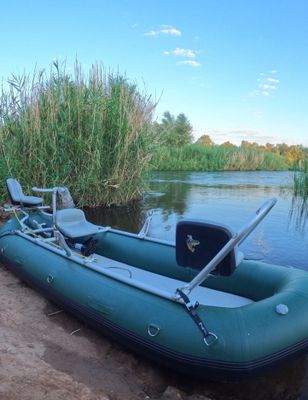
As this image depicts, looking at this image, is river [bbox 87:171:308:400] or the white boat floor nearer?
river [bbox 87:171:308:400]

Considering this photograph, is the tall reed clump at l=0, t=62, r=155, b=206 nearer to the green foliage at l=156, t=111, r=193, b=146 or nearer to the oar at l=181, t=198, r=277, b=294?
the oar at l=181, t=198, r=277, b=294

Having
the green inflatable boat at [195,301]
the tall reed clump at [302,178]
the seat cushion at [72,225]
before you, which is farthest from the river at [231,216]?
the seat cushion at [72,225]

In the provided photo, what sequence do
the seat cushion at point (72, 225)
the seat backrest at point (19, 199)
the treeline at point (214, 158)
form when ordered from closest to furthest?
the seat cushion at point (72, 225), the seat backrest at point (19, 199), the treeline at point (214, 158)

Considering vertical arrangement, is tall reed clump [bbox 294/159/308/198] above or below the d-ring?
above

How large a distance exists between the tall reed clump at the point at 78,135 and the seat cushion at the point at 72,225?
8.78 ft

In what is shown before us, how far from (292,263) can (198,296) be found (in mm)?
2040

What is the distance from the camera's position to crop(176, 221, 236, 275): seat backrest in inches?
90.0

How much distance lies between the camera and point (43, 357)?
2.37 metres

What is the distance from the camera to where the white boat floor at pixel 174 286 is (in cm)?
313

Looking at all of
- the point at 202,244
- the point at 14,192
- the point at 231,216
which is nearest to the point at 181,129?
the point at 231,216

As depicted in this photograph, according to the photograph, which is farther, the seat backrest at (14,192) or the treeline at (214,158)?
the treeline at (214,158)

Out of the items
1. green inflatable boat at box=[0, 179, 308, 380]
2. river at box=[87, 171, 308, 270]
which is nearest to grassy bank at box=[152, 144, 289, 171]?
river at box=[87, 171, 308, 270]

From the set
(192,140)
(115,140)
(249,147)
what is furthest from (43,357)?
(192,140)

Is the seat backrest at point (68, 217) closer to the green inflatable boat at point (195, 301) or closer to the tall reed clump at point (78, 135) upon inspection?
the green inflatable boat at point (195, 301)
